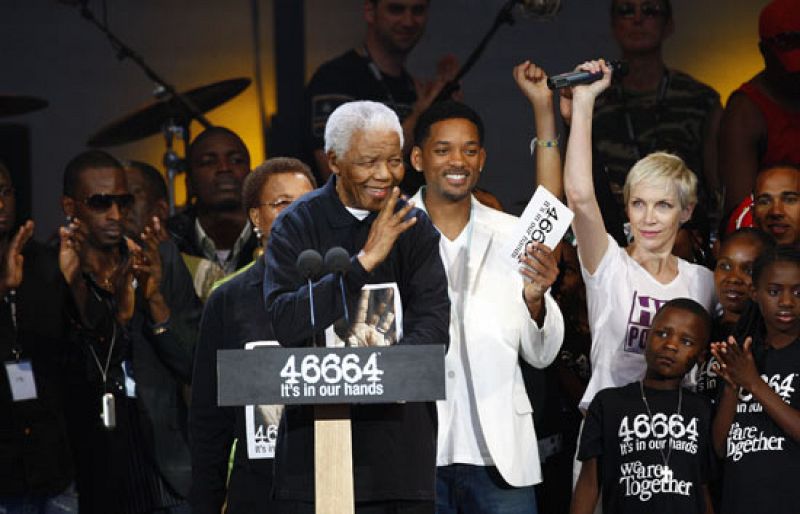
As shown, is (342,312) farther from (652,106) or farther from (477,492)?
(652,106)

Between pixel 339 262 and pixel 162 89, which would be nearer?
pixel 339 262

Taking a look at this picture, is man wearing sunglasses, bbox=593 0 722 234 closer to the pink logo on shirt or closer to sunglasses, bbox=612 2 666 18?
sunglasses, bbox=612 2 666 18

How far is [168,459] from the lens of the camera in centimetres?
547

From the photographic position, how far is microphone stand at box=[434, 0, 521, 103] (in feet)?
21.4

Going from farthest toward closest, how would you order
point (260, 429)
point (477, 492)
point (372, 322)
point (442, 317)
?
point (477, 492), point (260, 429), point (442, 317), point (372, 322)

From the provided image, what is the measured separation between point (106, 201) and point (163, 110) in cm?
79

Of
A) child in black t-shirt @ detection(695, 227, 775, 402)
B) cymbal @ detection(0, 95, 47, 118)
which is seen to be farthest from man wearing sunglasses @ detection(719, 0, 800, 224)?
cymbal @ detection(0, 95, 47, 118)

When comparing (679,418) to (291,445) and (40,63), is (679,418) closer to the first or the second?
(291,445)

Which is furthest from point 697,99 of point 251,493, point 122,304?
point 251,493

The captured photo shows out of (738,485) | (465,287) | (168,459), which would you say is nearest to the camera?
(738,485)

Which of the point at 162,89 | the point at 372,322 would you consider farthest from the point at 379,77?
the point at 372,322

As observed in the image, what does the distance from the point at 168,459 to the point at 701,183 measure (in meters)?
2.77

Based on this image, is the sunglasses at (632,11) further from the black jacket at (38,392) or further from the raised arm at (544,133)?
the black jacket at (38,392)

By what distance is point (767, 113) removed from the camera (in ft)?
20.4
